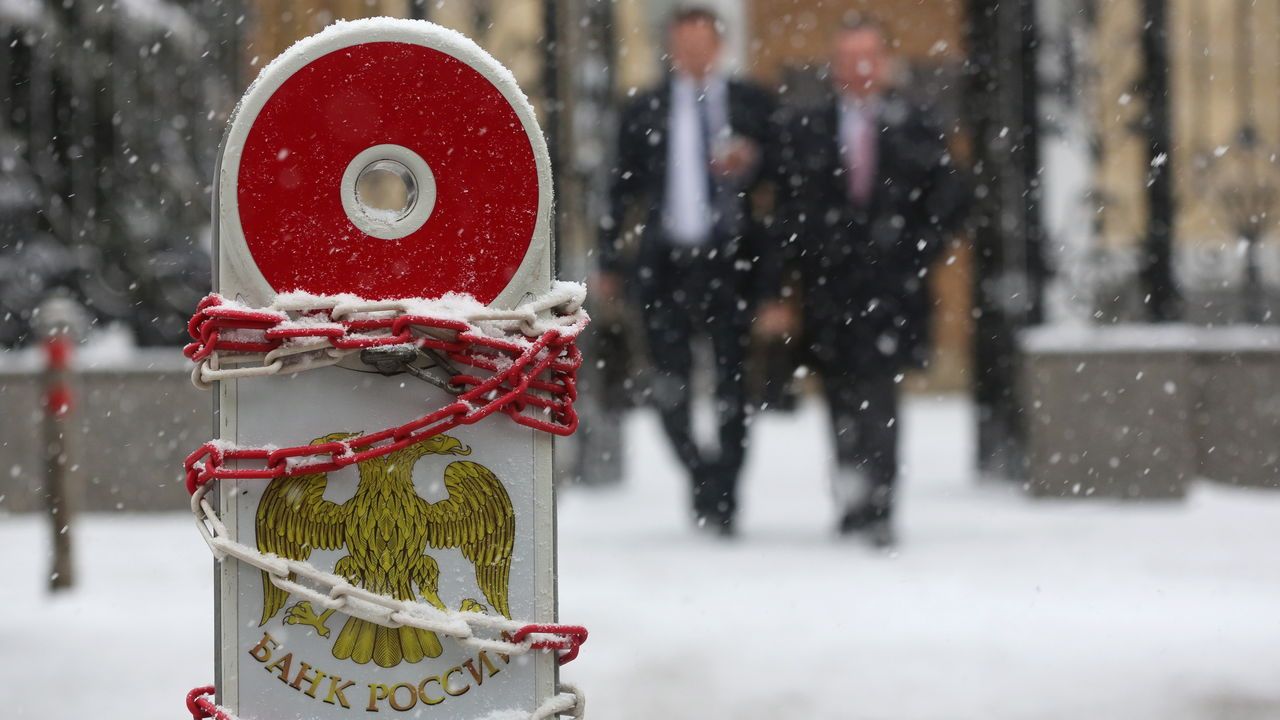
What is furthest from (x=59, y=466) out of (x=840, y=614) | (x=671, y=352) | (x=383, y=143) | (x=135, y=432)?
(x=383, y=143)

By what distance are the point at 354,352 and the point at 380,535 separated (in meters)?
0.26

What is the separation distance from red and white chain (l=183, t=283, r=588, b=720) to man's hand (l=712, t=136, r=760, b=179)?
185 inches

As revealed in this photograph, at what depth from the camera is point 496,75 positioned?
2180mm

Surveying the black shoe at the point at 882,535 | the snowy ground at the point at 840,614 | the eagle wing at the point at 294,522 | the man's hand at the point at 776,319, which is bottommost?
the snowy ground at the point at 840,614

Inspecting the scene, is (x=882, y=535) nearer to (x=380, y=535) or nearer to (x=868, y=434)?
(x=868, y=434)

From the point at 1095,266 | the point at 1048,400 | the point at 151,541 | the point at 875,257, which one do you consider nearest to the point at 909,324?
the point at 875,257

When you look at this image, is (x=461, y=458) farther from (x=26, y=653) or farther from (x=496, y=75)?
(x=26, y=653)

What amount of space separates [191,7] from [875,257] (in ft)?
16.1

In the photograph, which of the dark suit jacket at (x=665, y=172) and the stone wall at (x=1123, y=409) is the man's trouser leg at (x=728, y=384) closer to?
the dark suit jacket at (x=665, y=172)

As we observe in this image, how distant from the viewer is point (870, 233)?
6.59 m

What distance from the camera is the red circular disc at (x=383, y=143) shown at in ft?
7.03

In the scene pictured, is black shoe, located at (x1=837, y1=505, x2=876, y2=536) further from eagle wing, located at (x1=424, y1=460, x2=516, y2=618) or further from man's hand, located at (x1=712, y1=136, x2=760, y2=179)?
eagle wing, located at (x1=424, y1=460, x2=516, y2=618)

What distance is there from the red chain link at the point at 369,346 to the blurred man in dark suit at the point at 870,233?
4.53 m

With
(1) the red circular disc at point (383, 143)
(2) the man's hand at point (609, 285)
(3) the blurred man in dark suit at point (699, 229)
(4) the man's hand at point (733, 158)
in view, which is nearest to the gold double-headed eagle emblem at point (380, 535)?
(1) the red circular disc at point (383, 143)
